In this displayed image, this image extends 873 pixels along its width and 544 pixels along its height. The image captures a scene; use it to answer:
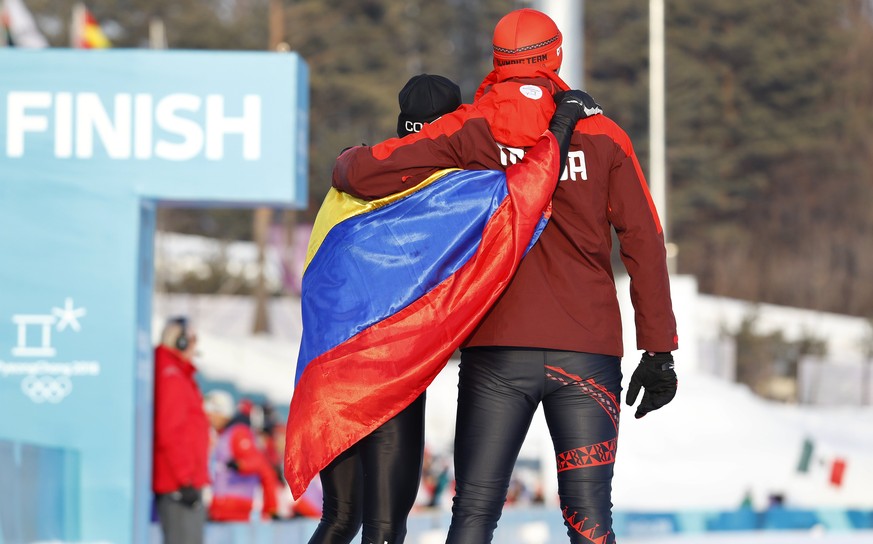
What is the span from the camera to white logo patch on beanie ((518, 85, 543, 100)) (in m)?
3.96

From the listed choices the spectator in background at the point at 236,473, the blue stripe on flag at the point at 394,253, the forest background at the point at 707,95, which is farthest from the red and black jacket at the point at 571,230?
the forest background at the point at 707,95

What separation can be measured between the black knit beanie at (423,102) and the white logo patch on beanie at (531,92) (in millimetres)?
422

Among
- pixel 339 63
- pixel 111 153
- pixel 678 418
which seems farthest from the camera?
pixel 339 63

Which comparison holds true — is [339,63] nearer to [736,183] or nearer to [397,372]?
[736,183]

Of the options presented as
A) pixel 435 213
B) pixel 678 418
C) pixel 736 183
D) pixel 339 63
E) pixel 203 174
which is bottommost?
pixel 678 418

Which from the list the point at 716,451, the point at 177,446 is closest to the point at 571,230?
the point at 177,446

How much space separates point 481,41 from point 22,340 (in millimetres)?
37362

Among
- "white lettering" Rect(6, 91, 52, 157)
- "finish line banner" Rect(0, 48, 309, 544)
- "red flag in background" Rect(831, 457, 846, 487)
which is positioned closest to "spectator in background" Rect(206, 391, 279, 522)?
"finish line banner" Rect(0, 48, 309, 544)

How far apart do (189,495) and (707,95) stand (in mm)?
37344

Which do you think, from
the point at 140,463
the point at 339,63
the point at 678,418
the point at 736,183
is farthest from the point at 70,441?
the point at 736,183

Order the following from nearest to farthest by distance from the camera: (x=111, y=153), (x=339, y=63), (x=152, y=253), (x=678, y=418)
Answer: (x=111, y=153) → (x=152, y=253) → (x=678, y=418) → (x=339, y=63)

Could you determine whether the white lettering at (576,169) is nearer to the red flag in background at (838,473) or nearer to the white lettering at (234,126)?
the white lettering at (234,126)

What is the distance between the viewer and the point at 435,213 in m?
4.09

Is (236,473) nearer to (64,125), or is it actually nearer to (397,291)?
(64,125)
